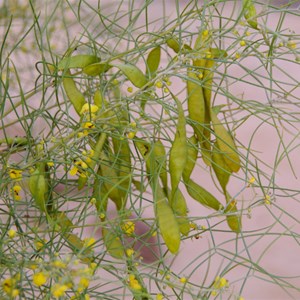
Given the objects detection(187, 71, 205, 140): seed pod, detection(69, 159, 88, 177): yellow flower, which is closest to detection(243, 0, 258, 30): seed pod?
detection(187, 71, 205, 140): seed pod

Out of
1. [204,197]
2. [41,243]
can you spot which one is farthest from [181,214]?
[41,243]

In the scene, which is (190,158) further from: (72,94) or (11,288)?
(11,288)

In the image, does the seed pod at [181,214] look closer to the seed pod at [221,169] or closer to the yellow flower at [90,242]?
the seed pod at [221,169]

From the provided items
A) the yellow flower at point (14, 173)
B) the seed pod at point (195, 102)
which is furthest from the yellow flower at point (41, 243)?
the seed pod at point (195, 102)

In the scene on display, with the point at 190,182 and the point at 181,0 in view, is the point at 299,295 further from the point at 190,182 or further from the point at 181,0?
the point at 181,0

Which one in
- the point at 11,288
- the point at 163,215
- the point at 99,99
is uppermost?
the point at 99,99

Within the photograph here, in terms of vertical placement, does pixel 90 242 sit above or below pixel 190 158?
below

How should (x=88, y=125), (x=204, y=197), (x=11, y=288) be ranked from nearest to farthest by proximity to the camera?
1. (x=11, y=288)
2. (x=88, y=125)
3. (x=204, y=197)

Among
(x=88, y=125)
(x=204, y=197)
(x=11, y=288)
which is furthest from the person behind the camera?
(x=204, y=197)

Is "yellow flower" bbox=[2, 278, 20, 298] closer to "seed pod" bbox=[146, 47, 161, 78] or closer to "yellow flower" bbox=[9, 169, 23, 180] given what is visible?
"yellow flower" bbox=[9, 169, 23, 180]

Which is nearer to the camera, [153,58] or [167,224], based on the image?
[167,224]

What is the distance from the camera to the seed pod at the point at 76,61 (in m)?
→ 0.52

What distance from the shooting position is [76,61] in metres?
→ 0.53

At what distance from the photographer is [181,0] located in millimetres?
1031
